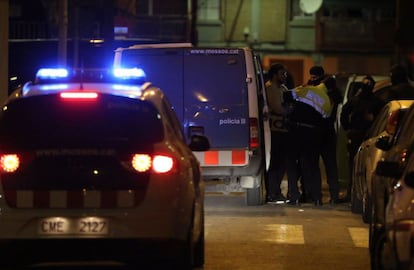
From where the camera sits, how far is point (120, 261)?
7039 mm

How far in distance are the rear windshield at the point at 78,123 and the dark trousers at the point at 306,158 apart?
6021mm

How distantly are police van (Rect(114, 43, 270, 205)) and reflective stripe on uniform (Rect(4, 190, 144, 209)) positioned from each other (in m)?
4.93

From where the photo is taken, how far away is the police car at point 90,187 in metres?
6.89

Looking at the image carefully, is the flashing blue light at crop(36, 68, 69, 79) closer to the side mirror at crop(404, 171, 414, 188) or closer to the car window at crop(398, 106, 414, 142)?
the side mirror at crop(404, 171, 414, 188)

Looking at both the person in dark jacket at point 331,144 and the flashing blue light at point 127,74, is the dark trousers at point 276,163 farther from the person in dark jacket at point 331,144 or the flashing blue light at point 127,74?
the flashing blue light at point 127,74

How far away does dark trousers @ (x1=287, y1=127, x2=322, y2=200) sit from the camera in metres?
13.0

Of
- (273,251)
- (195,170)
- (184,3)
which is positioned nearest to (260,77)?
(273,251)

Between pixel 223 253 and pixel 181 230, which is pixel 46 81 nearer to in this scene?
pixel 181 230

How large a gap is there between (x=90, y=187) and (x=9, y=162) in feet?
2.03

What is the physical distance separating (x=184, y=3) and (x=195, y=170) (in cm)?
3033

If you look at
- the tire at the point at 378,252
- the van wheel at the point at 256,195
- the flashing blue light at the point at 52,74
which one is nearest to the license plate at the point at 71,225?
the flashing blue light at the point at 52,74

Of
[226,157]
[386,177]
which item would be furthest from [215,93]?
[386,177]

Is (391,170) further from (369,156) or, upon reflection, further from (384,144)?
(369,156)

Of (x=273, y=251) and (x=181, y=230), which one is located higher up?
(x=181, y=230)
